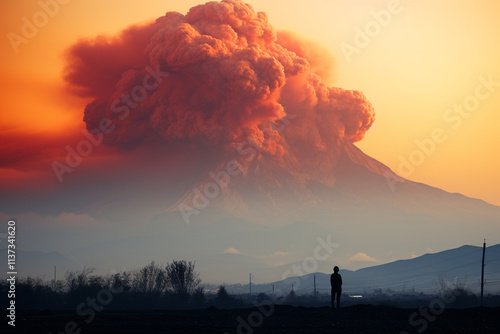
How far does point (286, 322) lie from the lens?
22031mm

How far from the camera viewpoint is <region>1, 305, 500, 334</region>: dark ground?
764 inches

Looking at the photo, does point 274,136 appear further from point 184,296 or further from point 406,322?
point 406,322

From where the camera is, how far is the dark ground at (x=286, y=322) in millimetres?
19406

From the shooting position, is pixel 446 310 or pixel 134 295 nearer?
pixel 446 310

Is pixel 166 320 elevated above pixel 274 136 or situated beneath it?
situated beneath

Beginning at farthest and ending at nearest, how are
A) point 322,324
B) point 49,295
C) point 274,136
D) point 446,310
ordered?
point 274,136 < point 49,295 < point 446,310 < point 322,324

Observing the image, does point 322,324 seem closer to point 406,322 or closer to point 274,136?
point 406,322

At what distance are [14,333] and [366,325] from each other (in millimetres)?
11019

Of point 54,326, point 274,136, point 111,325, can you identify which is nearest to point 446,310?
point 111,325

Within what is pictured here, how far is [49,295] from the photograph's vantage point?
6003 cm

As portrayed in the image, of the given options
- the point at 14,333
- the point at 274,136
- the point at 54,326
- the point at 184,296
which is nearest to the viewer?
the point at 14,333

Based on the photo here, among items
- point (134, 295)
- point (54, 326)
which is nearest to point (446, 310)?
point (54, 326)

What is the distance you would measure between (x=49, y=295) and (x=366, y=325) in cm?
4508

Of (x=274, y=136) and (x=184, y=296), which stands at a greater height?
(x=274, y=136)
